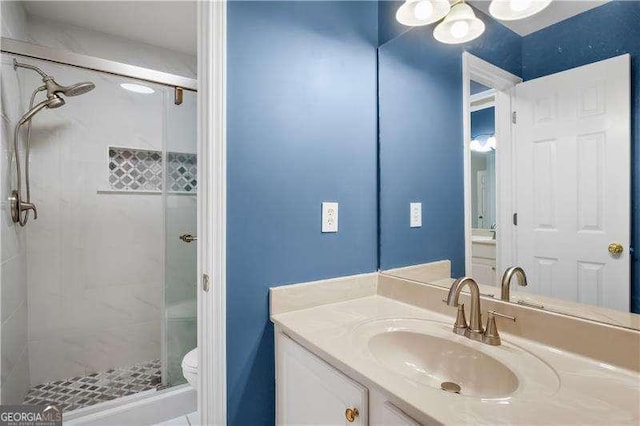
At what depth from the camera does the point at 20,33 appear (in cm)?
189

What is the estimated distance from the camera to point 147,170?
95.5 inches

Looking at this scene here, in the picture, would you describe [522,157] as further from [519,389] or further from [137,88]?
[137,88]

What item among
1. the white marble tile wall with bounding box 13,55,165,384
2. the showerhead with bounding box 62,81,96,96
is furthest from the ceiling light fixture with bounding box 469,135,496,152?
the showerhead with bounding box 62,81,96,96

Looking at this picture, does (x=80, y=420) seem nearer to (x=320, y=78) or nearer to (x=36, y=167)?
(x=36, y=167)

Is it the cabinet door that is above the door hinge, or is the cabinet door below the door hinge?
below

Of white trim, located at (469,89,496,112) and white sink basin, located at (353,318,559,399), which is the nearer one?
white sink basin, located at (353,318,559,399)

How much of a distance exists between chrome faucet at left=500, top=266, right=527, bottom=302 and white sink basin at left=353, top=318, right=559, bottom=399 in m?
0.16

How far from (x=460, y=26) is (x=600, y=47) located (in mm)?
493

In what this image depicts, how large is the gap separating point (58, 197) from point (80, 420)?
4.41 feet

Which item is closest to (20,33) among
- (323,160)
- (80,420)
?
(323,160)

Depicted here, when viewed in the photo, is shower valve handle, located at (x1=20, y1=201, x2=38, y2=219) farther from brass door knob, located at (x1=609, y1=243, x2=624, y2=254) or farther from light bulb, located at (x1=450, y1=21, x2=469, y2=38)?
brass door knob, located at (x1=609, y1=243, x2=624, y2=254)

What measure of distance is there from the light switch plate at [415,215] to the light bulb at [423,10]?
2.43 ft

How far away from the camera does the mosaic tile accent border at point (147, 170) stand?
6.99ft

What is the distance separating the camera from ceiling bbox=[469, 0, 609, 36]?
867 millimetres
